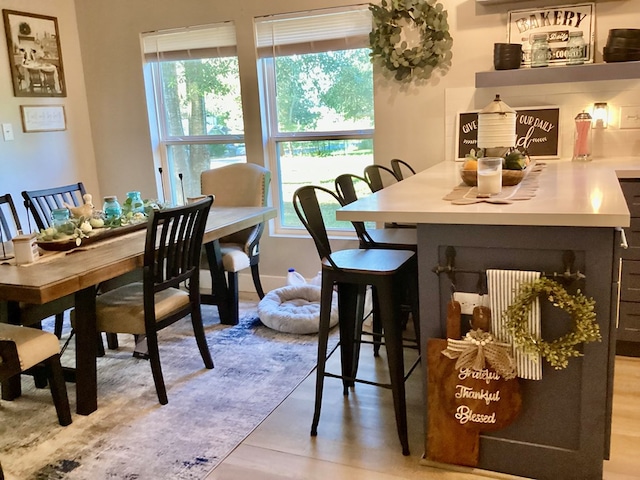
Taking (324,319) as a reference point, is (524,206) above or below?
above

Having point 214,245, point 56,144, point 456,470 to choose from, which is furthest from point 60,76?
point 456,470

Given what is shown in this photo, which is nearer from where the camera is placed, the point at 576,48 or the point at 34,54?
the point at 576,48

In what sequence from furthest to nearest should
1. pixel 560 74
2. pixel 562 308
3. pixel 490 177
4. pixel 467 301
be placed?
pixel 560 74 → pixel 490 177 → pixel 467 301 → pixel 562 308

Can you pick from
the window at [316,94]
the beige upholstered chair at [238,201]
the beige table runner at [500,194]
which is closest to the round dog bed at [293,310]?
the beige upholstered chair at [238,201]

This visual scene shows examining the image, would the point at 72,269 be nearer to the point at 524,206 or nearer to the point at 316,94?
the point at 524,206

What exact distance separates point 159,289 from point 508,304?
Answer: 5.11 feet

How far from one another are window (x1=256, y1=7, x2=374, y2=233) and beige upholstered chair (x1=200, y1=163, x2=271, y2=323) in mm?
374

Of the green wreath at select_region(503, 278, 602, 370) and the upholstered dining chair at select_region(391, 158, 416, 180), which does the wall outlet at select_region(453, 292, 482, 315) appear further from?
the upholstered dining chair at select_region(391, 158, 416, 180)

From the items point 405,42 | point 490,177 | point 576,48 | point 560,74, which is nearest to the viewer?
point 490,177

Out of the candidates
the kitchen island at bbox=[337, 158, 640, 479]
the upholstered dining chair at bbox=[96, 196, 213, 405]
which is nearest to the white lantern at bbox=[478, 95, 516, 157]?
the kitchen island at bbox=[337, 158, 640, 479]

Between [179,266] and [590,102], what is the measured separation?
2.48 m

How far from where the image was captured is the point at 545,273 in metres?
1.79

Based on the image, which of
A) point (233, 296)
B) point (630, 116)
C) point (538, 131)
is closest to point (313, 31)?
point (538, 131)

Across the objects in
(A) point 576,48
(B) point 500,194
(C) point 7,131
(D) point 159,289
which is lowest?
(D) point 159,289
